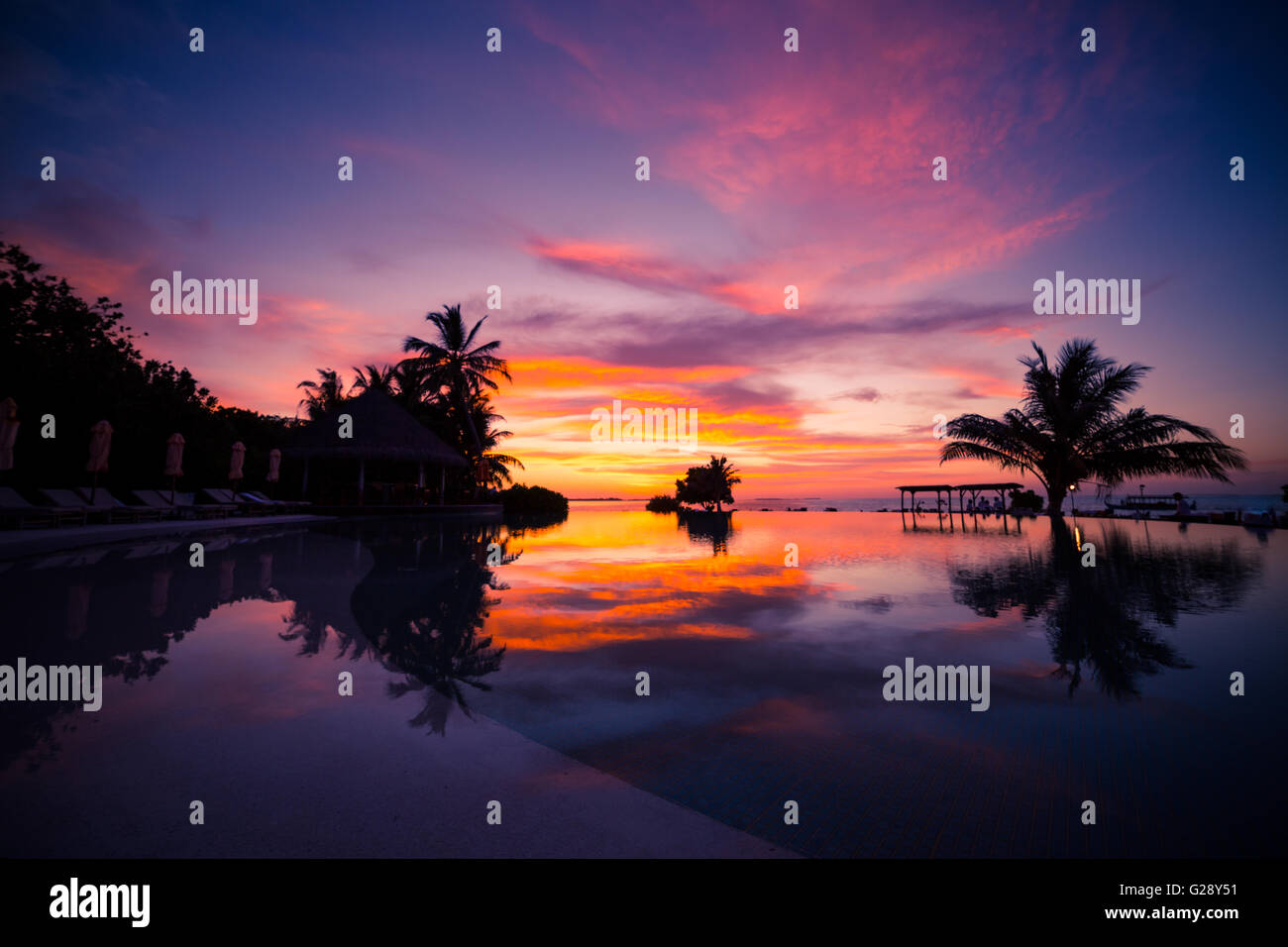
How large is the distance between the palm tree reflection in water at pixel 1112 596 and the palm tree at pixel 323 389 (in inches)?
1587

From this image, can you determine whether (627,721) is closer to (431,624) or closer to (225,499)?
(431,624)

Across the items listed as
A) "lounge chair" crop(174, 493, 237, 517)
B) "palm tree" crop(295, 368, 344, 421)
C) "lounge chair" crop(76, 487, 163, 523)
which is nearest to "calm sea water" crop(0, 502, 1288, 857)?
"lounge chair" crop(76, 487, 163, 523)

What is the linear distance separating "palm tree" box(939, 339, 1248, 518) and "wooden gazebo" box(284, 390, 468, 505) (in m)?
26.9

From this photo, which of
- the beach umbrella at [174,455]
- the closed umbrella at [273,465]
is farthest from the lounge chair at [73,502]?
the closed umbrella at [273,465]

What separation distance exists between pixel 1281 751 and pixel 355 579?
10758 mm

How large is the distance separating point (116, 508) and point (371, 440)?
10.7m

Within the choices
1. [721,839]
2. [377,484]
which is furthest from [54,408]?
[721,839]

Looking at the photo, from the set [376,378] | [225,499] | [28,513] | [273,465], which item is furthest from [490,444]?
[28,513]

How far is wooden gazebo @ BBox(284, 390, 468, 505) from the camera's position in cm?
2581

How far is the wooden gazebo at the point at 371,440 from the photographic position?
25.8m

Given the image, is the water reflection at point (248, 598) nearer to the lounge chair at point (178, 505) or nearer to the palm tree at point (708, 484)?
the lounge chair at point (178, 505)

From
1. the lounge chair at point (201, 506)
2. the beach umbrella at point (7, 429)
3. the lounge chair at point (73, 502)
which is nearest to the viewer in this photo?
the beach umbrella at point (7, 429)

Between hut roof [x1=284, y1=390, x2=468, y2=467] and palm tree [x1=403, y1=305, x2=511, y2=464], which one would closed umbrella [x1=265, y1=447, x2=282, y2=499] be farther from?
palm tree [x1=403, y1=305, x2=511, y2=464]
